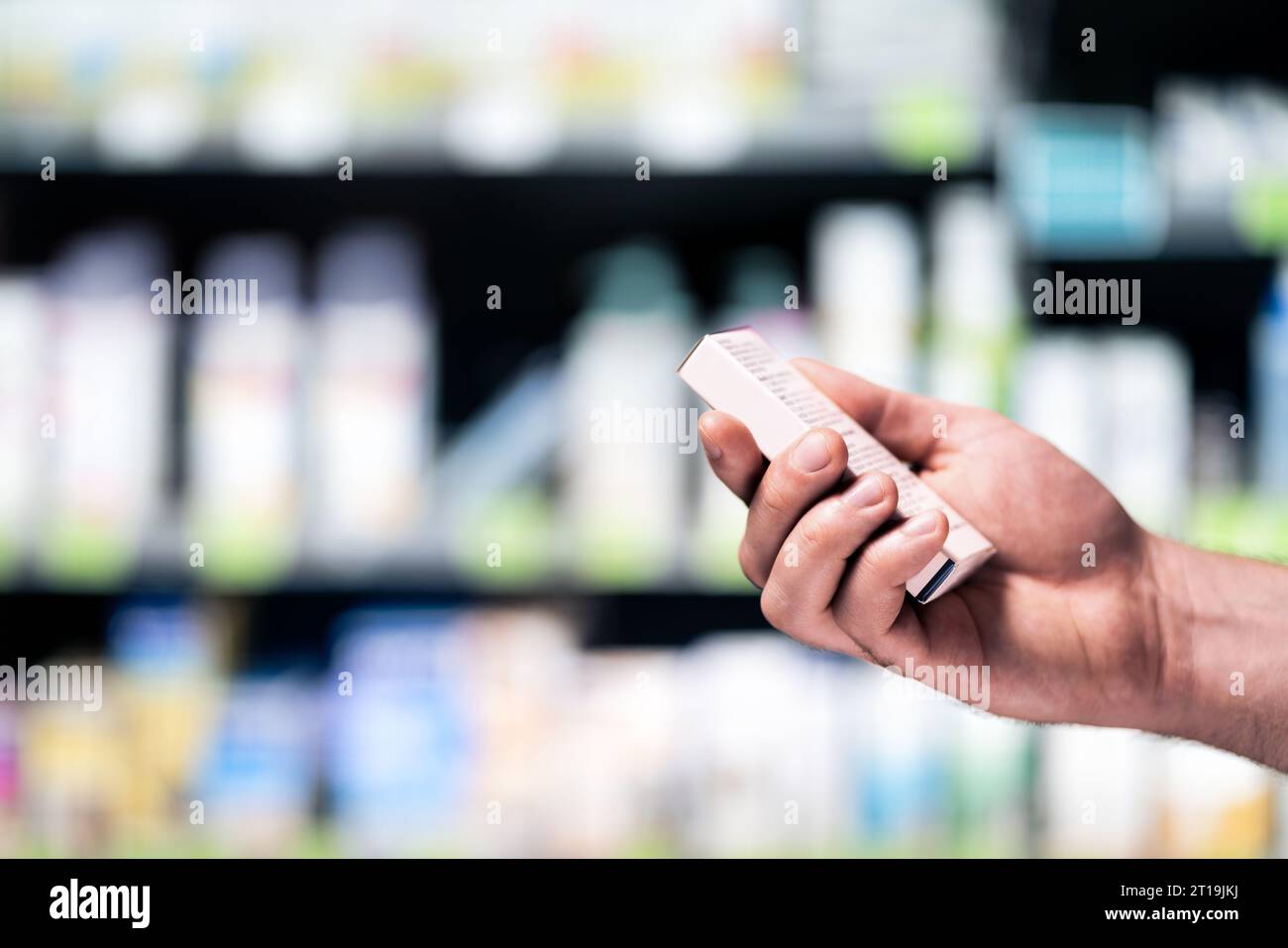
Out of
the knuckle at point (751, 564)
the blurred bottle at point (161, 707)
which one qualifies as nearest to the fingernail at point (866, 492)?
the knuckle at point (751, 564)

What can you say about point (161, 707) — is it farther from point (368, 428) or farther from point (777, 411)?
point (777, 411)

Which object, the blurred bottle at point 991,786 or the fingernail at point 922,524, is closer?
the fingernail at point 922,524

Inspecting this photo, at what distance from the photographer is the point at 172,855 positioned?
4.36 ft

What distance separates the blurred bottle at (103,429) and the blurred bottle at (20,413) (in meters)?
0.01

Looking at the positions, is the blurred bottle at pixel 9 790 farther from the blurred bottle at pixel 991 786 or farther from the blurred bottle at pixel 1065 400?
the blurred bottle at pixel 1065 400

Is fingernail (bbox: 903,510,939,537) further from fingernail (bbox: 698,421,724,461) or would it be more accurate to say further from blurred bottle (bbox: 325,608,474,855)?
blurred bottle (bbox: 325,608,474,855)

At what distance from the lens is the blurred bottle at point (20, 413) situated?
50.9 inches

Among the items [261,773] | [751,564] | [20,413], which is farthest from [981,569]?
[20,413]

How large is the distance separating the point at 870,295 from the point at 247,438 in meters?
0.73

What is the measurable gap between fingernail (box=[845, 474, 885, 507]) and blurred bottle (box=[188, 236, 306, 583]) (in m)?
0.78

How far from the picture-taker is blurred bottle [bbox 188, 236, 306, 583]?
128cm

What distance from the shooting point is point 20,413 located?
1.31 m

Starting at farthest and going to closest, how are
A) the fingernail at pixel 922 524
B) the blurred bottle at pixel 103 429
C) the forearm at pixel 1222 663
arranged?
the blurred bottle at pixel 103 429 < the forearm at pixel 1222 663 < the fingernail at pixel 922 524
